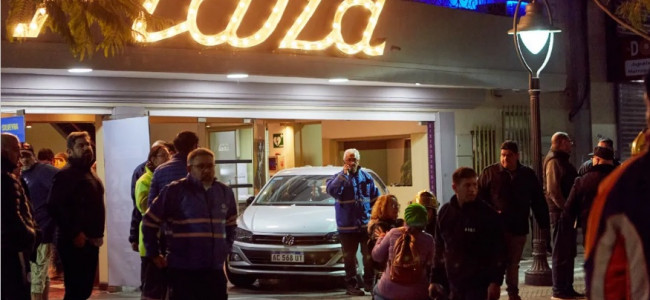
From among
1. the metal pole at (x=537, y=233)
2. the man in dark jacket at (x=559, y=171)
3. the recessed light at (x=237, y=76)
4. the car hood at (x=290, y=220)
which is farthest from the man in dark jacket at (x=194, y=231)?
the metal pole at (x=537, y=233)

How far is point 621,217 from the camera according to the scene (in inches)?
134

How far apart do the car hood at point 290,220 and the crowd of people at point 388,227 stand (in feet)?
5.32

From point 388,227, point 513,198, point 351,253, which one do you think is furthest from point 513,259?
point 351,253

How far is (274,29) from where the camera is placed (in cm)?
1448

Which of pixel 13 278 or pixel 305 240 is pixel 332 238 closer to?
pixel 305 240

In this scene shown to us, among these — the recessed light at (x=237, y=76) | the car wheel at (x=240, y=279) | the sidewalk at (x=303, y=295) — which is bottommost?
the sidewalk at (x=303, y=295)

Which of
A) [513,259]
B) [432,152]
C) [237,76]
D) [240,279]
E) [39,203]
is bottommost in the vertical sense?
[240,279]

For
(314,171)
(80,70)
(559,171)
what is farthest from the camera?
(314,171)

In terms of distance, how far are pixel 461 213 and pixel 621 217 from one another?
13.8 ft

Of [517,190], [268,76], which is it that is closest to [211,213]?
[517,190]

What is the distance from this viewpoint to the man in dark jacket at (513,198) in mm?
11062

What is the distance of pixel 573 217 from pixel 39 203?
18.6 feet

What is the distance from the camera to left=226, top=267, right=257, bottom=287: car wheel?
14.0 meters

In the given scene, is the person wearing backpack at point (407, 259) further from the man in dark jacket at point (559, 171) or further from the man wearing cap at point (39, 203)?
the man in dark jacket at point (559, 171)
